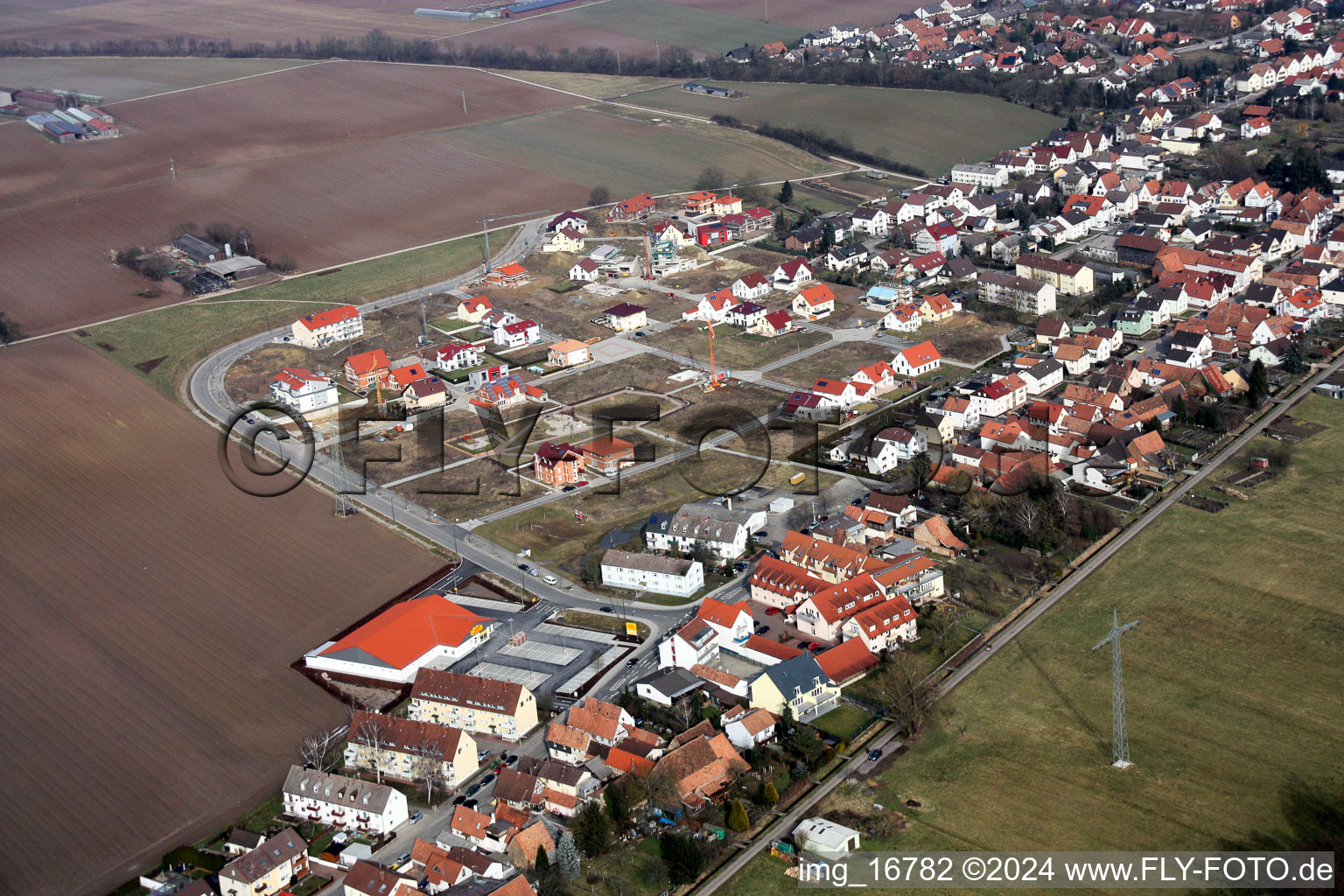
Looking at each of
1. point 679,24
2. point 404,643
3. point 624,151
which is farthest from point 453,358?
point 679,24

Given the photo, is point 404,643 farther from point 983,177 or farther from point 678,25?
point 678,25

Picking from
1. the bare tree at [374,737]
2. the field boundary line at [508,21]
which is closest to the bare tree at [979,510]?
the bare tree at [374,737]

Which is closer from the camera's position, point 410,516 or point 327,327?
point 410,516

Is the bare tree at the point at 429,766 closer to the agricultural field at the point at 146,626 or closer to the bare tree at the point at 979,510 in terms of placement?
the agricultural field at the point at 146,626

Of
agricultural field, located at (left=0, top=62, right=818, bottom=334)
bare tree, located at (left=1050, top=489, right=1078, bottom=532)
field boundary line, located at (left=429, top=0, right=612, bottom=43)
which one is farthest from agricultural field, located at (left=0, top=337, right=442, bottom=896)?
field boundary line, located at (left=429, top=0, right=612, bottom=43)

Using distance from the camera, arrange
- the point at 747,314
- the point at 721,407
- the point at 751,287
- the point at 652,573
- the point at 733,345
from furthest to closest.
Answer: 1. the point at 751,287
2. the point at 747,314
3. the point at 733,345
4. the point at 721,407
5. the point at 652,573

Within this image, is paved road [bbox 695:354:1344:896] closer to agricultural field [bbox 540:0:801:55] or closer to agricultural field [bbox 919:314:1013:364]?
agricultural field [bbox 919:314:1013:364]
